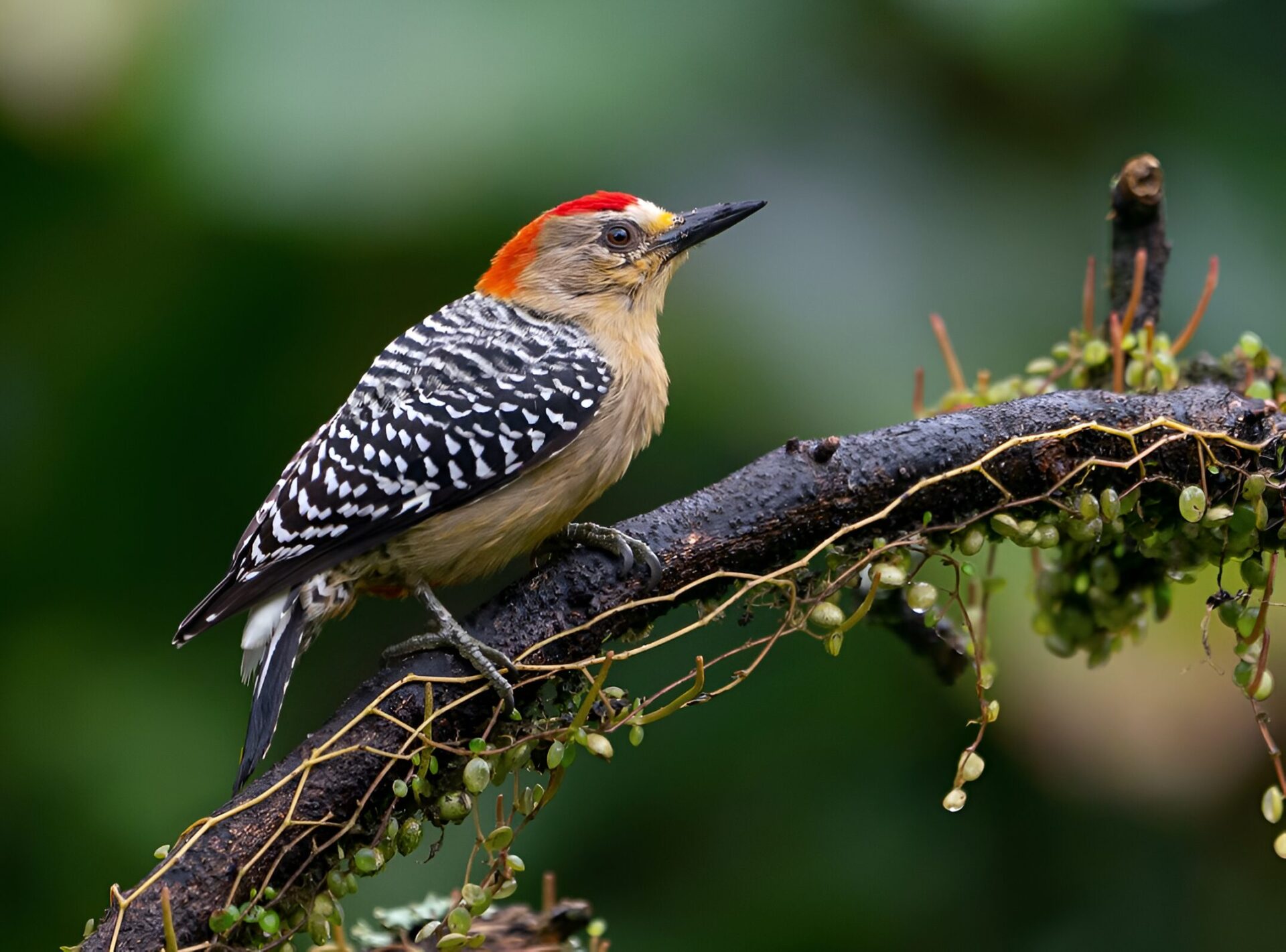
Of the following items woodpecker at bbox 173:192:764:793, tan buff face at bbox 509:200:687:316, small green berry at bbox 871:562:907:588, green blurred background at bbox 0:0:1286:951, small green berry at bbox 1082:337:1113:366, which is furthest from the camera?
green blurred background at bbox 0:0:1286:951

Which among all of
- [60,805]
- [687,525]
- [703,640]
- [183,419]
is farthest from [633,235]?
[60,805]

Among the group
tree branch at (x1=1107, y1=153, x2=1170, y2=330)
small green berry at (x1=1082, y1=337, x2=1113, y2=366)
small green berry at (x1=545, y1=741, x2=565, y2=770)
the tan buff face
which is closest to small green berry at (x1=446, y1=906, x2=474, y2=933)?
small green berry at (x1=545, y1=741, x2=565, y2=770)

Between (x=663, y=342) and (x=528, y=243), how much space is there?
135 centimetres

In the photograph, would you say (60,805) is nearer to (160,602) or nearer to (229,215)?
(160,602)

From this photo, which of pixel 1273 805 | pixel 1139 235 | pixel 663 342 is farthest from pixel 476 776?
pixel 663 342

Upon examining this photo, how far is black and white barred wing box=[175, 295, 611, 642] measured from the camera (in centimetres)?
220

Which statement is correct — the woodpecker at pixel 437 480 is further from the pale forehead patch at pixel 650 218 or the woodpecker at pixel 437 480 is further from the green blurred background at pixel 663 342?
the green blurred background at pixel 663 342

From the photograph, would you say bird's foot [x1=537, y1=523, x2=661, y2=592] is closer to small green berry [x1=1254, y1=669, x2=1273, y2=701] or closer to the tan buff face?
the tan buff face

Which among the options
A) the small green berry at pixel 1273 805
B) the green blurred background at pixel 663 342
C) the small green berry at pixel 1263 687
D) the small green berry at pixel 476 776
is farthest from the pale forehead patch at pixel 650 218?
the small green berry at pixel 1273 805

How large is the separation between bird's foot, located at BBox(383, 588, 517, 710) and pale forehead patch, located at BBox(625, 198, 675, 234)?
1.15m

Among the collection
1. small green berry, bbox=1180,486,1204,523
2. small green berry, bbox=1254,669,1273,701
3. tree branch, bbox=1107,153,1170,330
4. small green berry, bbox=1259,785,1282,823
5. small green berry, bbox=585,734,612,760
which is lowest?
small green berry, bbox=1259,785,1282,823

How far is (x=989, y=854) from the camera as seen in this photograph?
13.1ft

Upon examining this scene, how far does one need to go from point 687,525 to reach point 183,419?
2740 millimetres

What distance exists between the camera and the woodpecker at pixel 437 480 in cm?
220
